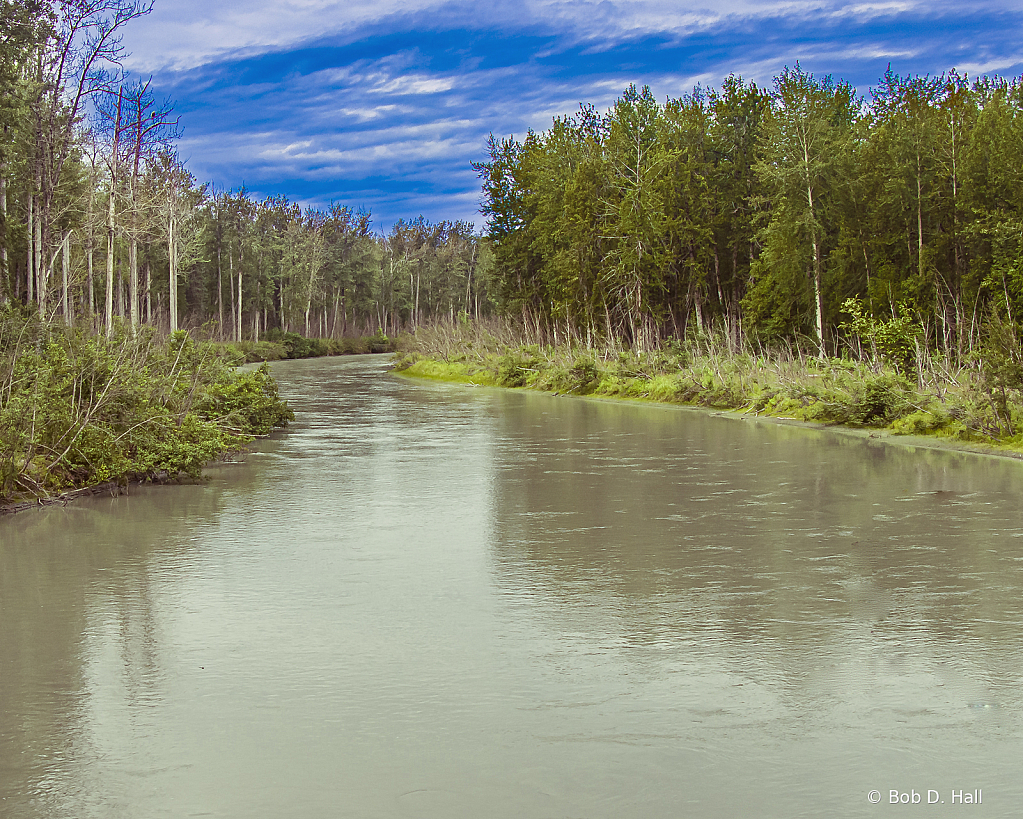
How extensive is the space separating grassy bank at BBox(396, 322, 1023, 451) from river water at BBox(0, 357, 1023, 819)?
4914 millimetres

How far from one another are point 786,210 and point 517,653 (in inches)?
1776

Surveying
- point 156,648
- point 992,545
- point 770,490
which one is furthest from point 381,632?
point 770,490

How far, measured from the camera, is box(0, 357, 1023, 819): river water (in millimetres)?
4688

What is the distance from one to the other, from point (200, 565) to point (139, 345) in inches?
424

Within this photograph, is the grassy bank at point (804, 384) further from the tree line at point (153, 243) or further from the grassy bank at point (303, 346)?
the grassy bank at point (303, 346)

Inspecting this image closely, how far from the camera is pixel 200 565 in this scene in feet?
30.7

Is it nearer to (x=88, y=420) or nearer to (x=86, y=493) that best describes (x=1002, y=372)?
(x=88, y=420)

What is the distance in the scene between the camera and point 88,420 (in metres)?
13.8

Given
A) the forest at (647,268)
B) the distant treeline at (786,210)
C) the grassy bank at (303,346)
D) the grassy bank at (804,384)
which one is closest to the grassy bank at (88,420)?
the forest at (647,268)

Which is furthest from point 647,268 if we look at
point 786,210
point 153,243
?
point 153,243

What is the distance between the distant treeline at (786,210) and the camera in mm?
45625

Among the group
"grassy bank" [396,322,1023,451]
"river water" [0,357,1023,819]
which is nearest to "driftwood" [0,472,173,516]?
"river water" [0,357,1023,819]

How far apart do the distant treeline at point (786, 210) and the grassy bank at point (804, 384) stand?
2.48m

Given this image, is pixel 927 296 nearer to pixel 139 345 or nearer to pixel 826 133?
pixel 826 133
